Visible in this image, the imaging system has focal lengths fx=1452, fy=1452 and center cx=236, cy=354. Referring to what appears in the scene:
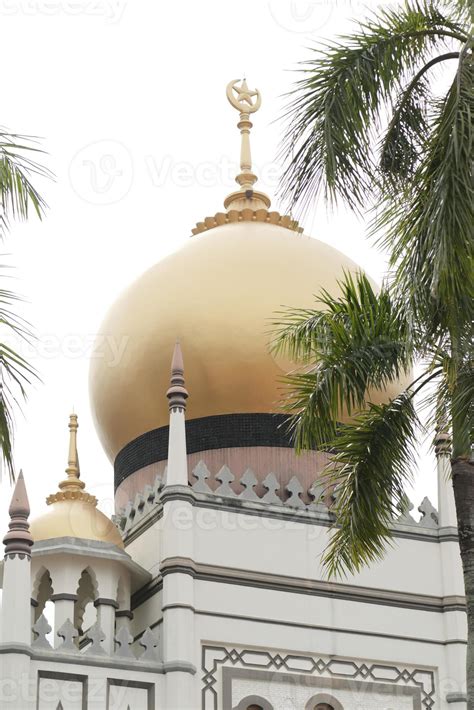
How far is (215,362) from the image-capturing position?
1870cm

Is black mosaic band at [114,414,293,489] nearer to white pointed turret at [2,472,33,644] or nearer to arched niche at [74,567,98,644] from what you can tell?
arched niche at [74,567,98,644]

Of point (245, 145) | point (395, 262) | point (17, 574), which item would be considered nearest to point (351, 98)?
point (395, 262)

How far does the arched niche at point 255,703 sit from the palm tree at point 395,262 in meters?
4.79

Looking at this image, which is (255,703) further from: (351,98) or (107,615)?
(351,98)

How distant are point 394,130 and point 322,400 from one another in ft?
7.13

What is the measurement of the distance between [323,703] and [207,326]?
5.17 m

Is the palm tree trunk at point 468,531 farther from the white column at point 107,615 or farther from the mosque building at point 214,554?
the white column at point 107,615

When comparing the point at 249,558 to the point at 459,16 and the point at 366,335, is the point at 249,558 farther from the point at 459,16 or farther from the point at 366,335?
the point at 459,16

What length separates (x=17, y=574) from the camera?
15.2 meters

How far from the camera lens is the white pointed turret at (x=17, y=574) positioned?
14961mm

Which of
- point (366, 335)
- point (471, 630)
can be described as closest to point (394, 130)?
point (366, 335)

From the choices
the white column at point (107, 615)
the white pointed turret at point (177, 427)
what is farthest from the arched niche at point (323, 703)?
the white pointed turret at point (177, 427)

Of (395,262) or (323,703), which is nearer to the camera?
(395,262)

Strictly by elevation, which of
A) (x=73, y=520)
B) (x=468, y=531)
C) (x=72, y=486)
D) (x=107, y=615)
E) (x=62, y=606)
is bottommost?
(x=468, y=531)
